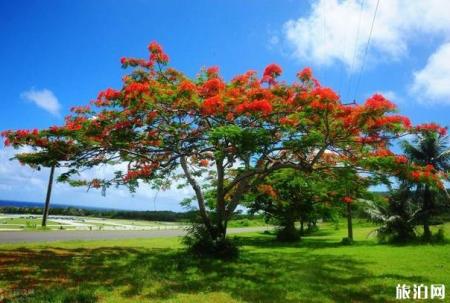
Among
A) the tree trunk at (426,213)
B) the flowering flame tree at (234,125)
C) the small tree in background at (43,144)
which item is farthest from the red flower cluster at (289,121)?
the tree trunk at (426,213)

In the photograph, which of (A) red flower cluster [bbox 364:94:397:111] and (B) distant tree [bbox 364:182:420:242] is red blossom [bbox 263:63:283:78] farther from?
(B) distant tree [bbox 364:182:420:242]

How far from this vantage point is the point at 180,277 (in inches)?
488

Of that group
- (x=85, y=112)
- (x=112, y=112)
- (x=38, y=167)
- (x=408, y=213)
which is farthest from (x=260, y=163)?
(x=408, y=213)

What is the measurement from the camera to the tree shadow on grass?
987cm

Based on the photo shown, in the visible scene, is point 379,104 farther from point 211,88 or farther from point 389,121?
point 211,88

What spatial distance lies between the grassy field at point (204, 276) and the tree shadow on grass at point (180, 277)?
0.06ft

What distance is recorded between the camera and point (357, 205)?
94.1ft

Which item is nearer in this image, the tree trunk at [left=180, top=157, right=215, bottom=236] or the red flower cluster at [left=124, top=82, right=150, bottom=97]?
the red flower cluster at [left=124, top=82, right=150, bottom=97]

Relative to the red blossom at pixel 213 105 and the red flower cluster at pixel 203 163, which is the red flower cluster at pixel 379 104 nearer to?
the red blossom at pixel 213 105

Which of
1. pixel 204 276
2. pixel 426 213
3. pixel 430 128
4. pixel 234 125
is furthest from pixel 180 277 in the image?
pixel 426 213

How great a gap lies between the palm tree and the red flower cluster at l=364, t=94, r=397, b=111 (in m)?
14.3

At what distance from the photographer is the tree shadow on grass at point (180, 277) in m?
9.87

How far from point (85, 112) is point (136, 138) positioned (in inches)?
110

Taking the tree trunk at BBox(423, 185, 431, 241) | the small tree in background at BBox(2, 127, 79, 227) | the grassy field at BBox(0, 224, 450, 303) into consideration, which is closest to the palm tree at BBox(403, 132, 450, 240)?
the tree trunk at BBox(423, 185, 431, 241)
